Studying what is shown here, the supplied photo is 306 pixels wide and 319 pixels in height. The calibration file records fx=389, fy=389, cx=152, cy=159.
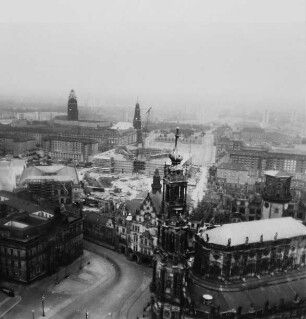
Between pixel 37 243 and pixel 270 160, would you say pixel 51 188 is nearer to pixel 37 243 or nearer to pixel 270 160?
pixel 37 243

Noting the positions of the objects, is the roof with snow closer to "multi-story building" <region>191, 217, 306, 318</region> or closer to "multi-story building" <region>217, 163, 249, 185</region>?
"multi-story building" <region>217, 163, 249, 185</region>

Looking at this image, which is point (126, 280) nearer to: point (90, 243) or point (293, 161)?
point (90, 243)

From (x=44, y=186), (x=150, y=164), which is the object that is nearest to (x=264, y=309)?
(x=44, y=186)

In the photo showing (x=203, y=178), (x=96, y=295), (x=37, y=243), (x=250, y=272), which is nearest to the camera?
(x=250, y=272)

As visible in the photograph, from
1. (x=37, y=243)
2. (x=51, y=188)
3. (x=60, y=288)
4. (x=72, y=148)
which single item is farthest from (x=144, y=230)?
(x=72, y=148)

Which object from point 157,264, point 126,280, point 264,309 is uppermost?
point 157,264

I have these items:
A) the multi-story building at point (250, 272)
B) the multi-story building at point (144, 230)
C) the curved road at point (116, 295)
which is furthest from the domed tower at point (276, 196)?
the curved road at point (116, 295)

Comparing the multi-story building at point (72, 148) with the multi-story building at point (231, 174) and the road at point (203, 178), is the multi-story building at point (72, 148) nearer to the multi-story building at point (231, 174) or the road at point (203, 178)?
the road at point (203, 178)
